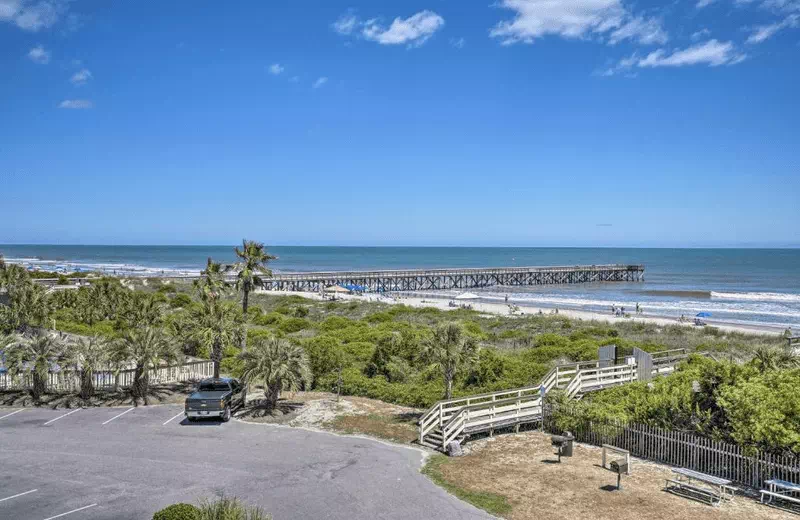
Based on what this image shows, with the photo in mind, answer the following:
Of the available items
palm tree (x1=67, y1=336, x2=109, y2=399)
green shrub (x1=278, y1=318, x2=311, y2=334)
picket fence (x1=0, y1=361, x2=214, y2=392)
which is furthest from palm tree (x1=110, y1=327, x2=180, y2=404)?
green shrub (x1=278, y1=318, x2=311, y2=334)

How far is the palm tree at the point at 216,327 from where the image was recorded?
2485 cm

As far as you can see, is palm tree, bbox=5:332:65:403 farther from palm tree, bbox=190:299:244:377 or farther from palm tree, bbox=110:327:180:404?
palm tree, bbox=190:299:244:377

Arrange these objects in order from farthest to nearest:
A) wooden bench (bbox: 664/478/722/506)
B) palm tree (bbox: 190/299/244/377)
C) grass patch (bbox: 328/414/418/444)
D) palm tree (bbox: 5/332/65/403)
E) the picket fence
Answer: palm tree (bbox: 190/299/244/377) < the picket fence < palm tree (bbox: 5/332/65/403) < grass patch (bbox: 328/414/418/444) < wooden bench (bbox: 664/478/722/506)

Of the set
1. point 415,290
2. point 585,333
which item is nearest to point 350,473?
point 585,333

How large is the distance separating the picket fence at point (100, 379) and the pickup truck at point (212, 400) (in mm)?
4388

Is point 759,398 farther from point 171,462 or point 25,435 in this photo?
point 25,435

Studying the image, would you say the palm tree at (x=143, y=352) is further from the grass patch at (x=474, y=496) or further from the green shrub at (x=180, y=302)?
the green shrub at (x=180, y=302)

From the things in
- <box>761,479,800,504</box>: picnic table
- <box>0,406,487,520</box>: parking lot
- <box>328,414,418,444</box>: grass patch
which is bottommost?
<box>328,414,418,444</box>: grass patch

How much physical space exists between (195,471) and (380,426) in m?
6.71

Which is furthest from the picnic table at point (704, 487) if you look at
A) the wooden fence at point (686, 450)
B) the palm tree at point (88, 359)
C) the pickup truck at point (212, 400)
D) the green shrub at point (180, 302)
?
the green shrub at point (180, 302)

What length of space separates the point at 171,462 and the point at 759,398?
52.5 feet

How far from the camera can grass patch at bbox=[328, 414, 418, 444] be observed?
1911 centimetres

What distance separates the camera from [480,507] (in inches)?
523

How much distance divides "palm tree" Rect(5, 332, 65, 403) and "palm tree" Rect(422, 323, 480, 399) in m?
14.7
